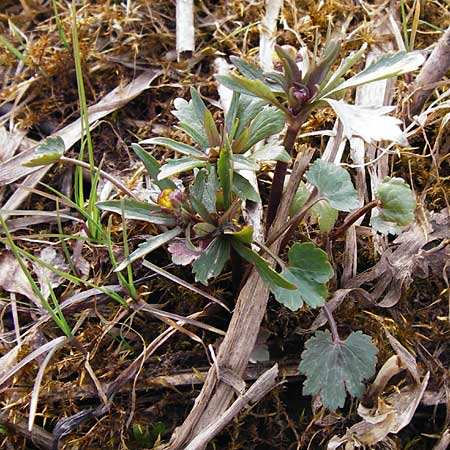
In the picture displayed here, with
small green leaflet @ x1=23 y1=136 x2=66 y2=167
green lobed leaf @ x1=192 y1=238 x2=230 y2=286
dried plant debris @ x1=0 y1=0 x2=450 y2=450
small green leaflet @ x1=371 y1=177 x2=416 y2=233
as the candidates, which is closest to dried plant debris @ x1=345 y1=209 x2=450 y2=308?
dried plant debris @ x1=0 y1=0 x2=450 y2=450

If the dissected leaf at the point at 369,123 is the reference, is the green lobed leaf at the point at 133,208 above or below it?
below

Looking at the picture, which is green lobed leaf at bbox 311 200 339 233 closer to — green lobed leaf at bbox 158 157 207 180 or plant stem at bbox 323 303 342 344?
plant stem at bbox 323 303 342 344

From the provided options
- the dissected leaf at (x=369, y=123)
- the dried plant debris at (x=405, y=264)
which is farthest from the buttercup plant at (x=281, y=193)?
the dried plant debris at (x=405, y=264)

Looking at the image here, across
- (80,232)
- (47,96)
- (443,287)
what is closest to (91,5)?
(47,96)

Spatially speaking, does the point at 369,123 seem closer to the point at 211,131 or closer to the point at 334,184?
the point at 334,184

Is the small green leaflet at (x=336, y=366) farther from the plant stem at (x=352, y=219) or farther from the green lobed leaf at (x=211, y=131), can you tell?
the green lobed leaf at (x=211, y=131)

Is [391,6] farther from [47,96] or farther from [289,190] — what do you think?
[47,96]
